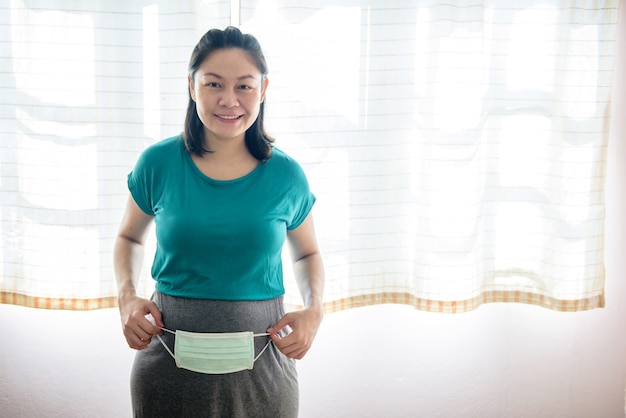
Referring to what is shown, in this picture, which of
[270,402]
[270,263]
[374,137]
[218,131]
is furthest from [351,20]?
[270,402]

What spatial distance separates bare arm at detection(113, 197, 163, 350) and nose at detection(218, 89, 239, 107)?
12.4 inches

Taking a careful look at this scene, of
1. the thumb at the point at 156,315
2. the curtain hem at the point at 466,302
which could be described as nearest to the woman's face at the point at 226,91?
the thumb at the point at 156,315

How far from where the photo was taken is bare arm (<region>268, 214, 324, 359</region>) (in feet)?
4.33

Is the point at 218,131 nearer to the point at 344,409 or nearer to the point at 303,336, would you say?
the point at 303,336

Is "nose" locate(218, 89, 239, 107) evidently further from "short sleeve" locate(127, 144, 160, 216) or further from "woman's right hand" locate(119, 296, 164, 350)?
"woman's right hand" locate(119, 296, 164, 350)

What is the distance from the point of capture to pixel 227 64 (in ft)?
4.23

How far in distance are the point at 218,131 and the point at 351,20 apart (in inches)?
28.5

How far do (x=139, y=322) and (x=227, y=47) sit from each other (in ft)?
1.91

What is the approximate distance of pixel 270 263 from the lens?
53.3 inches

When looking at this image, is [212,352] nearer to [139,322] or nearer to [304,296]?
[139,322]

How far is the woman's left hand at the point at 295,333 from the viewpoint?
131 cm

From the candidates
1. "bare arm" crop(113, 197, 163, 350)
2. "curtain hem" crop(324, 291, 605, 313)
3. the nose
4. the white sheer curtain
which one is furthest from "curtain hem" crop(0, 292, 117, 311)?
the nose

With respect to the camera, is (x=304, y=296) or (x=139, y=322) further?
(x=304, y=296)

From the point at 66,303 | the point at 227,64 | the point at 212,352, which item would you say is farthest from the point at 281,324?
the point at 66,303
